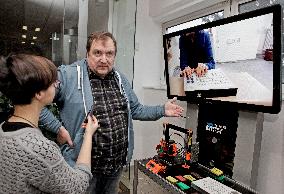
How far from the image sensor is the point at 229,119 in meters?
1.50

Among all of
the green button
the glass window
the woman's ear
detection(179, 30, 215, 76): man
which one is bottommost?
the green button

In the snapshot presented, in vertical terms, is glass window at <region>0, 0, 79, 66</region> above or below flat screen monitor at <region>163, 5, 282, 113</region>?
above

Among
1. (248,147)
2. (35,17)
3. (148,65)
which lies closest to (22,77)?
(248,147)

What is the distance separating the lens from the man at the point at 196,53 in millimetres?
1534

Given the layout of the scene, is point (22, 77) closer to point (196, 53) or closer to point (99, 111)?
point (99, 111)

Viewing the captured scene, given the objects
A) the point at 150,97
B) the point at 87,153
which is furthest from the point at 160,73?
the point at 87,153

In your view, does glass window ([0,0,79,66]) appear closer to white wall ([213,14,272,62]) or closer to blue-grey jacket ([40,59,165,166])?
blue-grey jacket ([40,59,165,166])

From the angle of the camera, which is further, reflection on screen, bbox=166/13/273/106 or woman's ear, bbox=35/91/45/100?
reflection on screen, bbox=166/13/273/106

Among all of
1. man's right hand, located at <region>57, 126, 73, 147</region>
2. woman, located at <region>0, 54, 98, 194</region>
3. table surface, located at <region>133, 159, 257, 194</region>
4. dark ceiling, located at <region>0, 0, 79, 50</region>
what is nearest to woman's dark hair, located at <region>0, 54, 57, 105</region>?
woman, located at <region>0, 54, 98, 194</region>

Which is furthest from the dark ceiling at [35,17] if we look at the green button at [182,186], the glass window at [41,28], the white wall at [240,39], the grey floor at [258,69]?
the green button at [182,186]

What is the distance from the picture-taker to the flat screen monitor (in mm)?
1185

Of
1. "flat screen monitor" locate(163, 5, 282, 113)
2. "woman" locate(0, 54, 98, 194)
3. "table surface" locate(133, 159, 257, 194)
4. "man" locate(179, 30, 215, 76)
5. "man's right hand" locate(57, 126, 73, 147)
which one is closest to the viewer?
"woman" locate(0, 54, 98, 194)

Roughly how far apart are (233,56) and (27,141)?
109 cm

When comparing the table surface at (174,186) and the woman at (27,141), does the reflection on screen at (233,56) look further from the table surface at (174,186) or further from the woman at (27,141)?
the woman at (27,141)
